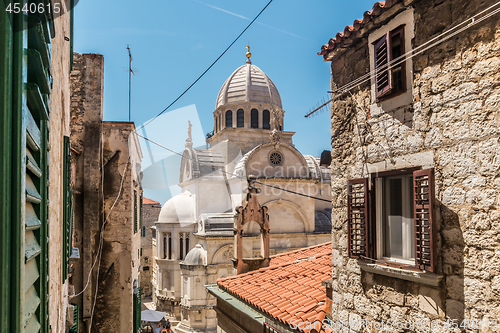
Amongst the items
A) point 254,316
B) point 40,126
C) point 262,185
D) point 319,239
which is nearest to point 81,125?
point 254,316

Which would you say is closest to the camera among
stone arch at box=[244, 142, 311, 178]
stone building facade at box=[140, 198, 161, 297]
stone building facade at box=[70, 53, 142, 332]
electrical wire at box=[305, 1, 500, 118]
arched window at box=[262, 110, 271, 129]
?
electrical wire at box=[305, 1, 500, 118]

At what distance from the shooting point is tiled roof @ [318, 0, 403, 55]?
3768 mm

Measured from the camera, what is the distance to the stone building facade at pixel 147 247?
2889cm

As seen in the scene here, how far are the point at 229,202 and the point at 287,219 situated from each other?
4075 millimetres

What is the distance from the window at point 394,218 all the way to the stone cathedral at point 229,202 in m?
14.3

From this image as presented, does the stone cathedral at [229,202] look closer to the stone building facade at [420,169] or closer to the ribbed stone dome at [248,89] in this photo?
the ribbed stone dome at [248,89]

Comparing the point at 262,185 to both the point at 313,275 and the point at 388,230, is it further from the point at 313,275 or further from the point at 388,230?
the point at 388,230

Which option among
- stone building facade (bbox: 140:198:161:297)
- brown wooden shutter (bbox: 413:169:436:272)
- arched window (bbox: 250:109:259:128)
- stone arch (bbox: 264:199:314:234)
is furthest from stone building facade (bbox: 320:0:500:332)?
stone building facade (bbox: 140:198:161:297)

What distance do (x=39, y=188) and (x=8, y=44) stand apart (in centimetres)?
71

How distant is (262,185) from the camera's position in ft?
73.1

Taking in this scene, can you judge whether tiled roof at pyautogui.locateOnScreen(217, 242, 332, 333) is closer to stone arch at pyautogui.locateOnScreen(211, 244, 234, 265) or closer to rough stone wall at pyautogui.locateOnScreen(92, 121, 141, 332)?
rough stone wall at pyautogui.locateOnScreen(92, 121, 141, 332)

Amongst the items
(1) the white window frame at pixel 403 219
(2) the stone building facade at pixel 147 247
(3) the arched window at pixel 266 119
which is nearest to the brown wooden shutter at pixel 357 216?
(1) the white window frame at pixel 403 219

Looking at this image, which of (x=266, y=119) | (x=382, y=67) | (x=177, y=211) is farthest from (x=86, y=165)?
(x=266, y=119)

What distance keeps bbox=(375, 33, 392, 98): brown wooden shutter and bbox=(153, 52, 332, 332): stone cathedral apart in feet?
47.6
